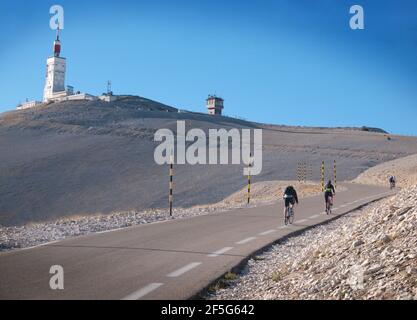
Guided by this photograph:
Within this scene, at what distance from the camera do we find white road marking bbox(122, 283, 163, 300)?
6327 millimetres

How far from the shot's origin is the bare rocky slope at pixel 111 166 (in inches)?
1481

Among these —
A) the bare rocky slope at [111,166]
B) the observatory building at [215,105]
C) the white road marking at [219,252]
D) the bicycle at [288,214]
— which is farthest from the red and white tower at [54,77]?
the white road marking at [219,252]

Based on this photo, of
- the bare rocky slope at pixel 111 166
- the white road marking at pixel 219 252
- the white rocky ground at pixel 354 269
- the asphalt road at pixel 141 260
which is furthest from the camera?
the bare rocky slope at pixel 111 166

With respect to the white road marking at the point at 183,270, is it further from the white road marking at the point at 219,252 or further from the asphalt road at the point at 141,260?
the white road marking at the point at 219,252

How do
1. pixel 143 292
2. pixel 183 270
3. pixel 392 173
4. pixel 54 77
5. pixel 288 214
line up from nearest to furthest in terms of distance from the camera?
pixel 143 292 < pixel 183 270 < pixel 288 214 < pixel 392 173 < pixel 54 77

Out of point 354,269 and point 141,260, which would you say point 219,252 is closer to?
point 141,260

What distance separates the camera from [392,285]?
5.32 metres

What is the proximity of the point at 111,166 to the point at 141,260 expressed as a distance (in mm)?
43698

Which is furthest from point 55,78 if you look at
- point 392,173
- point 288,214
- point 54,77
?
point 288,214

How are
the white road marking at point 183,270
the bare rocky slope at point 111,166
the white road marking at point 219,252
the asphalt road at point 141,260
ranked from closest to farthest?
1. the asphalt road at point 141,260
2. the white road marking at point 183,270
3. the white road marking at point 219,252
4. the bare rocky slope at point 111,166

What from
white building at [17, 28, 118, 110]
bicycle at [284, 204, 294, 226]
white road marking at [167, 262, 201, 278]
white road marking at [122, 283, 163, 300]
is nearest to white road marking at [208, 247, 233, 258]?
white road marking at [167, 262, 201, 278]

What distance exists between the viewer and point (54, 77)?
456 ft

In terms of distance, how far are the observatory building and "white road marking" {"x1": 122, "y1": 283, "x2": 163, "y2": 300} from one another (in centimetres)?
13267

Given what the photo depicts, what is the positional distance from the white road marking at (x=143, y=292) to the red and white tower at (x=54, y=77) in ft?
450
